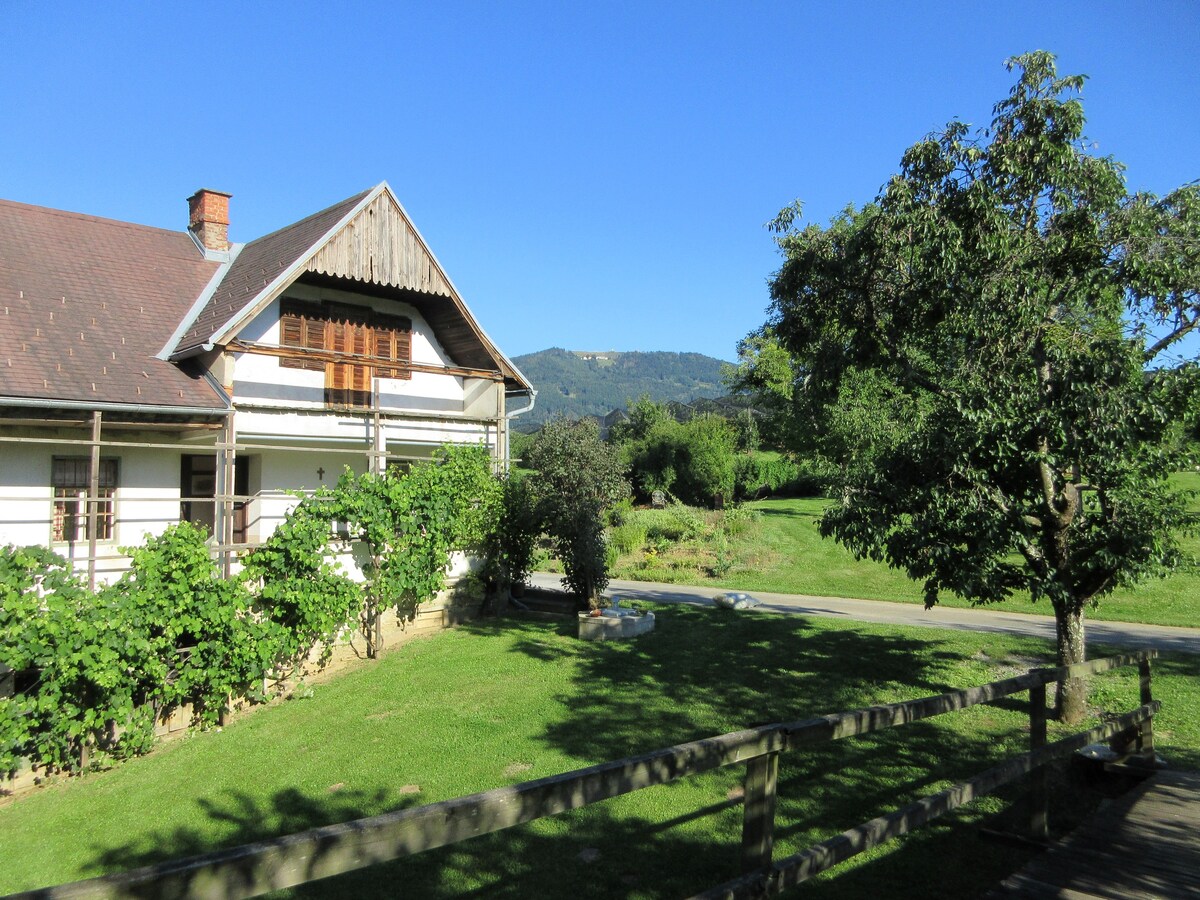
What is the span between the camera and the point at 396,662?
13.3 m

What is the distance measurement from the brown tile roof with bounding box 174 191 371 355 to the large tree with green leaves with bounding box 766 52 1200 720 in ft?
34.7

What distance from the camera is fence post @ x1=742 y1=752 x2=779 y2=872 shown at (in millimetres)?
3471

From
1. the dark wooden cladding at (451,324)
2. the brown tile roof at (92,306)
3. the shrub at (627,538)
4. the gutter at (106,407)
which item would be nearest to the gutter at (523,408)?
the dark wooden cladding at (451,324)

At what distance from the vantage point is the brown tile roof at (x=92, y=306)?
1276cm

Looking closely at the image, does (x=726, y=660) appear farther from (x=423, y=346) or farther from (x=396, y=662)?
(x=423, y=346)

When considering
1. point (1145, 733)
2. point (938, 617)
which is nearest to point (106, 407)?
point (1145, 733)

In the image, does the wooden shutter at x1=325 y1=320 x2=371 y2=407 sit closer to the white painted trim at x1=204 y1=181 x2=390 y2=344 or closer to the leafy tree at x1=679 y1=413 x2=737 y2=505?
the white painted trim at x1=204 y1=181 x2=390 y2=344

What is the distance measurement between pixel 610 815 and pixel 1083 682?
5650 mm

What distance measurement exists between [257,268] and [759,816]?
15.9m

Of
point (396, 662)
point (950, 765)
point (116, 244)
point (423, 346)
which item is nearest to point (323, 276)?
point (423, 346)

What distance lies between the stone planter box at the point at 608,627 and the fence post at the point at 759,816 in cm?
991

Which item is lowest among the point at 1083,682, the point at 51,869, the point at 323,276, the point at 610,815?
the point at 51,869

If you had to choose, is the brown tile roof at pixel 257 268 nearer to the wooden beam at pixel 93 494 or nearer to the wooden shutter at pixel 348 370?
the wooden shutter at pixel 348 370

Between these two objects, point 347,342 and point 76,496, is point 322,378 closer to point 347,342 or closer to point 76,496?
point 347,342
